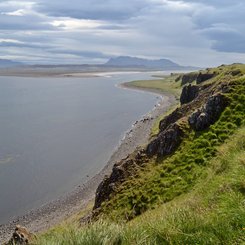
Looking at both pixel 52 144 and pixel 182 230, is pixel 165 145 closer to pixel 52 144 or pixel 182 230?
pixel 182 230

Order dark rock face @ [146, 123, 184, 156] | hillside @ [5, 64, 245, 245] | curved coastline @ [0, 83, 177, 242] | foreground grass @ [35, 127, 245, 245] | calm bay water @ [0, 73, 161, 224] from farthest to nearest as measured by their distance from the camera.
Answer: calm bay water @ [0, 73, 161, 224], curved coastline @ [0, 83, 177, 242], dark rock face @ [146, 123, 184, 156], hillside @ [5, 64, 245, 245], foreground grass @ [35, 127, 245, 245]

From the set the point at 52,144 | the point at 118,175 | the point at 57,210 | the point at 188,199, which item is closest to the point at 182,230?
the point at 188,199

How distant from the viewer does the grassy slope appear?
859cm

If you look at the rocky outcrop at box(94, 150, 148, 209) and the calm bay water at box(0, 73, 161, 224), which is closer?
the rocky outcrop at box(94, 150, 148, 209)

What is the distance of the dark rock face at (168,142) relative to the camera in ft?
100

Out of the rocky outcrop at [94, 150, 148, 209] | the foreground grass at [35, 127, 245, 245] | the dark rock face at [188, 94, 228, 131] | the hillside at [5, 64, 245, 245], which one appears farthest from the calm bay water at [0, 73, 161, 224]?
the foreground grass at [35, 127, 245, 245]

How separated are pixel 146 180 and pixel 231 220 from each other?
20.2m

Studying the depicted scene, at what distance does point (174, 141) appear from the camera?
30812 mm

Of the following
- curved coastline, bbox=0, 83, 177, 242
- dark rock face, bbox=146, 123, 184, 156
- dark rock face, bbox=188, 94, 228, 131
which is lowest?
Result: curved coastline, bbox=0, 83, 177, 242

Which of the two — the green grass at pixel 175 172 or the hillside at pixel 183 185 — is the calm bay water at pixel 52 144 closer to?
the hillside at pixel 183 185

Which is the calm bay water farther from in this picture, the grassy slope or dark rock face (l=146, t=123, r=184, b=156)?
the grassy slope

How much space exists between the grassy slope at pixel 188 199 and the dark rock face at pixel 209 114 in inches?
26.1

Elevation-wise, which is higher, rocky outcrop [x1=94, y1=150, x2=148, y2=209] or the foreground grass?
the foreground grass

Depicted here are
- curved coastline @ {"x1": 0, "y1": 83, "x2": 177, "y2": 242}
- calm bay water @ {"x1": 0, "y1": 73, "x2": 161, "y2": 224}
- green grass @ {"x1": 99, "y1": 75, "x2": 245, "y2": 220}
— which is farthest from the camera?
calm bay water @ {"x1": 0, "y1": 73, "x2": 161, "y2": 224}
